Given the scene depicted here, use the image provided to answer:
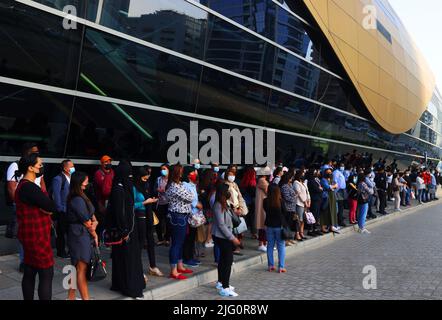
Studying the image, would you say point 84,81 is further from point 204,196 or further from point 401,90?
point 401,90

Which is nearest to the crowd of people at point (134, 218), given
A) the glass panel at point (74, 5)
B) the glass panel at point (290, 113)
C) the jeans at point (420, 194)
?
the glass panel at point (74, 5)

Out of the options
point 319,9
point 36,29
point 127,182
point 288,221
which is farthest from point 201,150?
point 319,9

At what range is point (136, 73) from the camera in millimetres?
10117

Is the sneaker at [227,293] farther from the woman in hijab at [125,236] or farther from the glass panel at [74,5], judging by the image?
the glass panel at [74,5]

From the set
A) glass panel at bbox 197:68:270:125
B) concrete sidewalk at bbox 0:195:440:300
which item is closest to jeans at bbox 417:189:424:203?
glass panel at bbox 197:68:270:125

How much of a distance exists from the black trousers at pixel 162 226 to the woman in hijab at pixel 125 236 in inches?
123

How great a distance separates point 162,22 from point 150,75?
4.73 feet

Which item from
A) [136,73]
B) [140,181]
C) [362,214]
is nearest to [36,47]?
[136,73]

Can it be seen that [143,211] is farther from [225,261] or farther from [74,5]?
[74,5]

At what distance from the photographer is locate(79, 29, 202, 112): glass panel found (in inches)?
352

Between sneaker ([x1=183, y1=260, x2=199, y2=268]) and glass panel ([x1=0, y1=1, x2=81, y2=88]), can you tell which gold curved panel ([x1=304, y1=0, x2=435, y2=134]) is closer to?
glass panel ([x1=0, y1=1, x2=81, y2=88])

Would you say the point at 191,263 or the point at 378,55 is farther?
the point at 378,55

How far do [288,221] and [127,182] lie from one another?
11.7 feet
